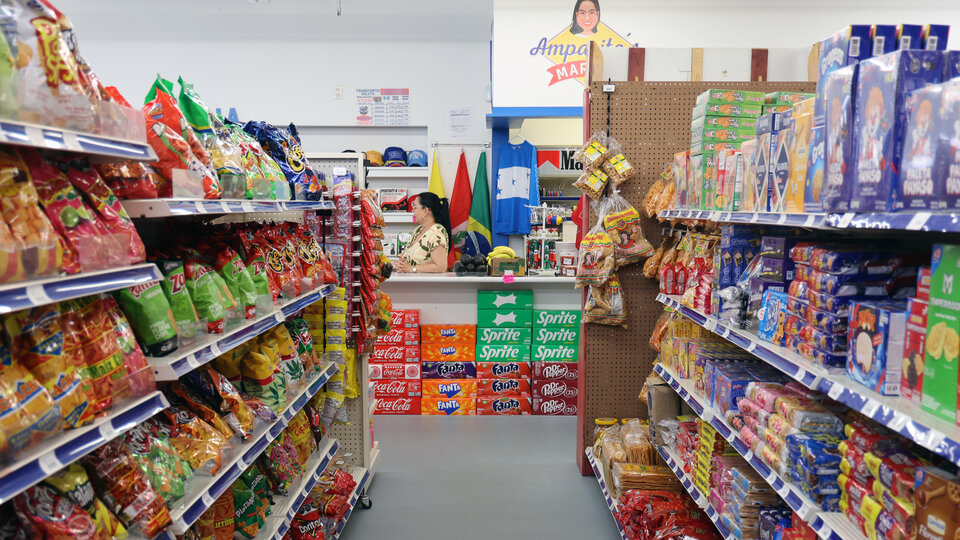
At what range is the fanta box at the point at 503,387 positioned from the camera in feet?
19.3

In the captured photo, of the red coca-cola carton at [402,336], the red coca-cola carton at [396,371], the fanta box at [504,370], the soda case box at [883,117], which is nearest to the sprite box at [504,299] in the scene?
the fanta box at [504,370]

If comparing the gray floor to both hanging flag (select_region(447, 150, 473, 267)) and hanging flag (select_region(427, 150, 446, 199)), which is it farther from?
hanging flag (select_region(427, 150, 446, 199))

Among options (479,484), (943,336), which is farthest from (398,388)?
(943,336)

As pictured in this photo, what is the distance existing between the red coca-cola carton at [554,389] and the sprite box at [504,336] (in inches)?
15.7

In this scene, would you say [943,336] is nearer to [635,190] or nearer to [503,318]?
[635,190]

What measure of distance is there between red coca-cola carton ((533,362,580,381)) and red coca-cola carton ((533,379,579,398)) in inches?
1.5

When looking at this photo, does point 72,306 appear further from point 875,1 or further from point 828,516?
point 875,1

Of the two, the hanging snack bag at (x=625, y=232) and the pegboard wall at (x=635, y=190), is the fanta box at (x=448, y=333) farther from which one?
the hanging snack bag at (x=625, y=232)

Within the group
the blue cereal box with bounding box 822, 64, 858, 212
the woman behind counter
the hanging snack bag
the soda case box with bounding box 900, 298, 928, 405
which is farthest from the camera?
the woman behind counter

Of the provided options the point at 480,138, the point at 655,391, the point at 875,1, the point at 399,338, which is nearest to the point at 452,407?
the point at 399,338

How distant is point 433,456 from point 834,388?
11.8 ft

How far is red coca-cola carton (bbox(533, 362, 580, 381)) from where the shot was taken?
19.0 ft

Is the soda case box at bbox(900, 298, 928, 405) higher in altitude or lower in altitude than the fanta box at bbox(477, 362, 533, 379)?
higher

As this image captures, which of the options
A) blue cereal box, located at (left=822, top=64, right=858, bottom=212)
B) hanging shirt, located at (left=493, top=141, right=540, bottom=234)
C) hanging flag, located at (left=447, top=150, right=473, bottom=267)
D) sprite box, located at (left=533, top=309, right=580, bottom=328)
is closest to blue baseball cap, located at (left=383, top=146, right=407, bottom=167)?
hanging flag, located at (left=447, top=150, right=473, bottom=267)
